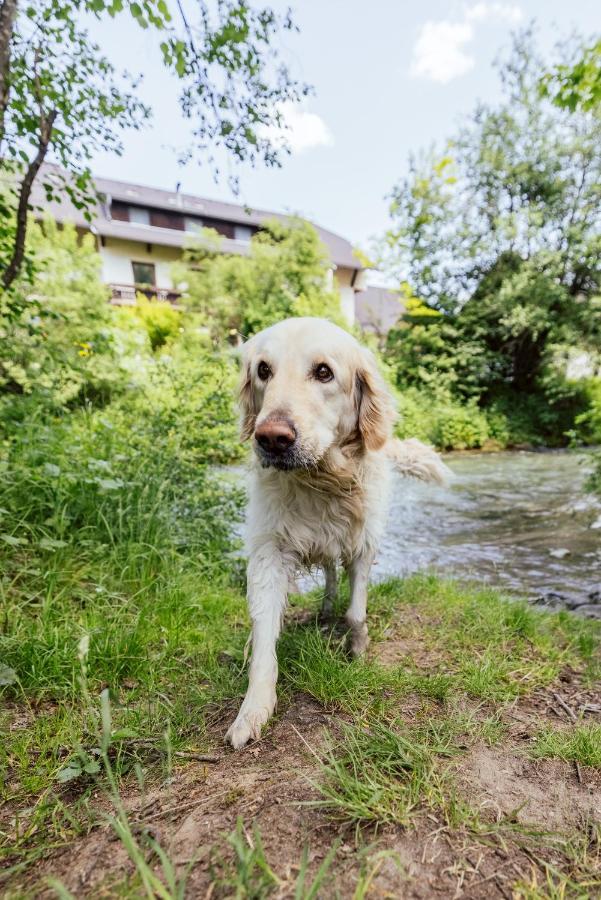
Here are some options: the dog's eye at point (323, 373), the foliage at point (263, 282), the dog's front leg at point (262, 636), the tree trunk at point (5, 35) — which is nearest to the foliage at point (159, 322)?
the foliage at point (263, 282)

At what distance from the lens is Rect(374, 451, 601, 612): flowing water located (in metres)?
4.11

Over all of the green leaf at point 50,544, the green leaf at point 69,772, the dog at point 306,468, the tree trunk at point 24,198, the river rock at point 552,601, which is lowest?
the river rock at point 552,601

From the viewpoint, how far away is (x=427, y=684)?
6.29 feet

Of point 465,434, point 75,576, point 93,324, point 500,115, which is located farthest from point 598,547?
point 500,115

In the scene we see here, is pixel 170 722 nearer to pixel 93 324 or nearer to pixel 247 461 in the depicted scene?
pixel 247 461

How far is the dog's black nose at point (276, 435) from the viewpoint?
6.11 feet

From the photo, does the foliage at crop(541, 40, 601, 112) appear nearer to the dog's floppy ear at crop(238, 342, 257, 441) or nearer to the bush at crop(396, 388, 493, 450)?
the dog's floppy ear at crop(238, 342, 257, 441)

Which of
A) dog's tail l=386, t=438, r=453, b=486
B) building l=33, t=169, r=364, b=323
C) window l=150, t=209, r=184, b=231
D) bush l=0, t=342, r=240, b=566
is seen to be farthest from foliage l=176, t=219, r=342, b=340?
dog's tail l=386, t=438, r=453, b=486

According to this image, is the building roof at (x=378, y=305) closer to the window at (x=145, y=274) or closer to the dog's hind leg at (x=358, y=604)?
the window at (x=145, y=274)

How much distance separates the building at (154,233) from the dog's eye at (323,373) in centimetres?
2090

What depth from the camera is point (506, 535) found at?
5.45 metres

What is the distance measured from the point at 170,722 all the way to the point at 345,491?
1.26m

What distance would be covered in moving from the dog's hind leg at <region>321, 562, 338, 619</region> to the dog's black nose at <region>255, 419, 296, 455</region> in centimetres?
119

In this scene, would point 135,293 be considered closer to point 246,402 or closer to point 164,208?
point 164,208
